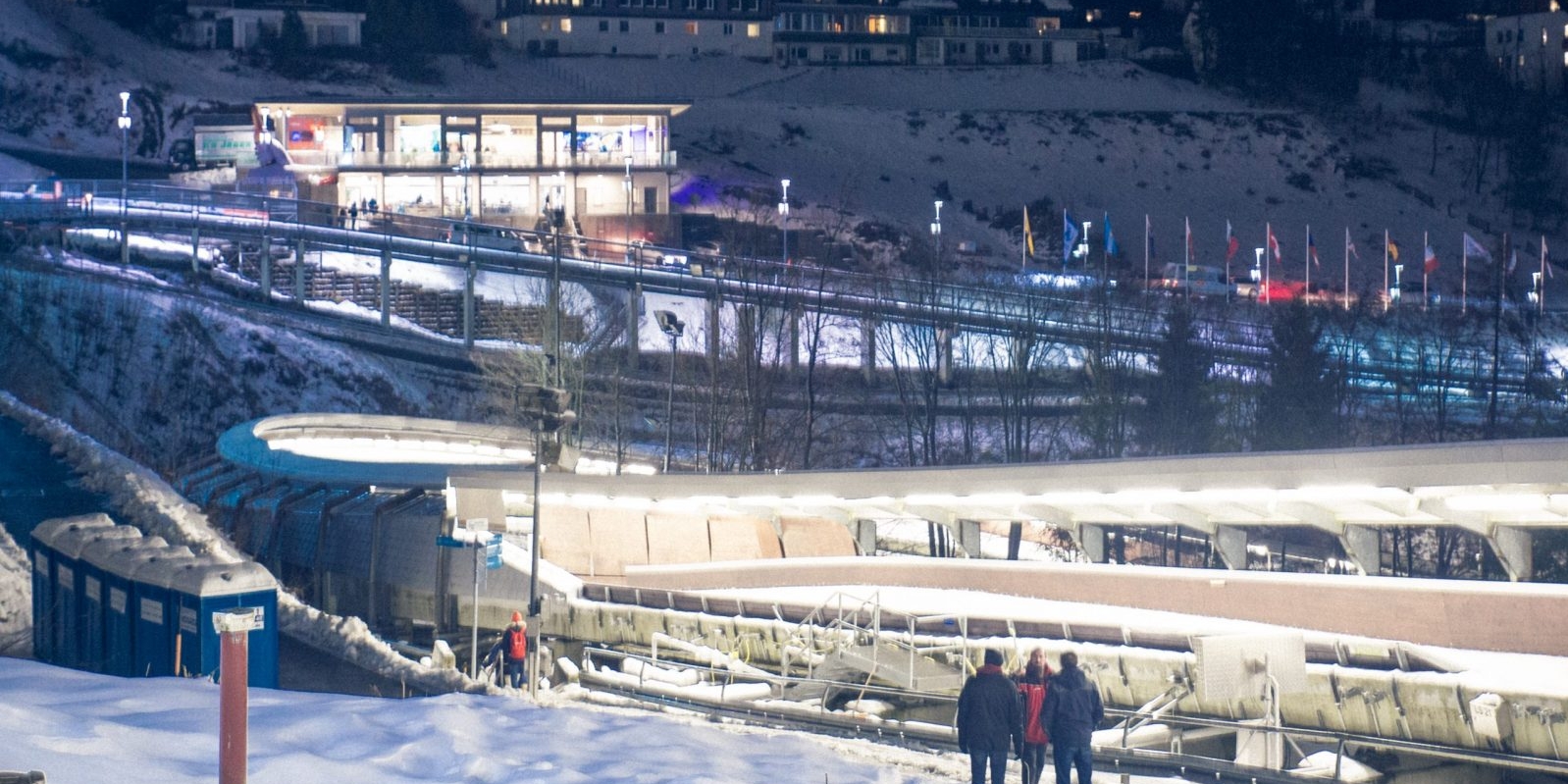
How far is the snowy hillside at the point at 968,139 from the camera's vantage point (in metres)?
87.1

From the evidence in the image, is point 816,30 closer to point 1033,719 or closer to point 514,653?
point 514,653

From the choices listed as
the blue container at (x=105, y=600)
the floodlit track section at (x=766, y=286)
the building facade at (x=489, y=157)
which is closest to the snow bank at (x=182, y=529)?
the blue container at (x=105, y=600)

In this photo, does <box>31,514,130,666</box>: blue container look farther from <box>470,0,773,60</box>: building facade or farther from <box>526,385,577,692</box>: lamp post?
<box>470,0,773,60</box>: building facade

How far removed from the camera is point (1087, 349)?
4791cm

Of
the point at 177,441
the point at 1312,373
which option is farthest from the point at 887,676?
the point at 177,441

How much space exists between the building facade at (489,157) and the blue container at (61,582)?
5145 centimetres

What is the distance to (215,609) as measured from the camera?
1391 centimetres

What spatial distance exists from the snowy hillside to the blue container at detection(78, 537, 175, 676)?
6932 cm

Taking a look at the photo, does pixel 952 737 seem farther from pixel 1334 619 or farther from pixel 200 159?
A: pixel 200 159

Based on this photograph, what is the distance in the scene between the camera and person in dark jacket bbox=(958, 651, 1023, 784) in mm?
11711

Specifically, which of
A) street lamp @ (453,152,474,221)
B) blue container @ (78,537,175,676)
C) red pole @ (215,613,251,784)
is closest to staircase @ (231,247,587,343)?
street lamp @ (453,152,474,221)

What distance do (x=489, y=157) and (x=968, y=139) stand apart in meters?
39.3

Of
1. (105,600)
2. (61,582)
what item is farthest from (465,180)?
(105,600)

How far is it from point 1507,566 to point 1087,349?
1254 inches
